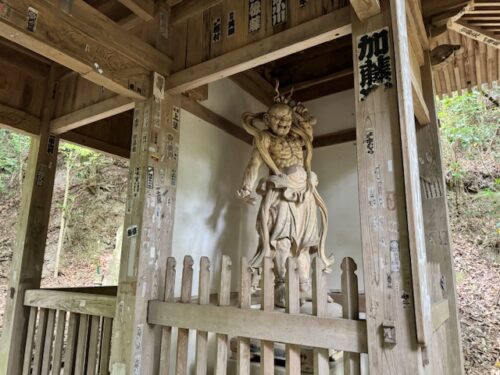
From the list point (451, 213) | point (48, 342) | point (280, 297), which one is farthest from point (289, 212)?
point (451, 213)

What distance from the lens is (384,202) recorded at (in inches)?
55.0

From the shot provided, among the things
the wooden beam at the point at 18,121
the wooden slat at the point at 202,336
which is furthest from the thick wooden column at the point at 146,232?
the wooden beam at the point at 18,121

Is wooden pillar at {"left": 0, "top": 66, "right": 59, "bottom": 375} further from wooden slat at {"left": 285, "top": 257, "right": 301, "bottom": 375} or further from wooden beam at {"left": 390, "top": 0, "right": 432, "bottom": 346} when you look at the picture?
wooden beam at {"left": 390, "top": 0, "right": 432, "bottom": 346}

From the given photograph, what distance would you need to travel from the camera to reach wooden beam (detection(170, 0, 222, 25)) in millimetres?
2291

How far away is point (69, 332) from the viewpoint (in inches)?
95.0

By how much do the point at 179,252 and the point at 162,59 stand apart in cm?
140

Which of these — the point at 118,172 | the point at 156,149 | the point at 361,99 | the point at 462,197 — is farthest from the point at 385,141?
the point at 118,172

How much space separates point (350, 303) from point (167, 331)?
44.6 inches

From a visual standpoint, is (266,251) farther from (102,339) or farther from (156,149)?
(102,339)

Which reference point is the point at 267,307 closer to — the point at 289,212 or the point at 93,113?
the point at 289,212

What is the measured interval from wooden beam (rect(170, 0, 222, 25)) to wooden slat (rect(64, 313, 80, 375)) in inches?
90.6

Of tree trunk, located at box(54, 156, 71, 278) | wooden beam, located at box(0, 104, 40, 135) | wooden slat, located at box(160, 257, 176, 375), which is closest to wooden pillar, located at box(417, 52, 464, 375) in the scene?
wooden slat, located at box(160, 257, 176, 375)

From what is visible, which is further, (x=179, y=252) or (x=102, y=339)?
(x=179, y=252)

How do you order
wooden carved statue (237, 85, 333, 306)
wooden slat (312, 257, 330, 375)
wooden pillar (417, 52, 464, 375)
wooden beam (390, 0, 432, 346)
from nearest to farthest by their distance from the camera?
wooden beam (390, 0, 432, 346), wooden slat (312, 257, 330, 375), wooden pillar (417, 52, 464, 375), wooden carved statue (237, 85, 333, 306)
